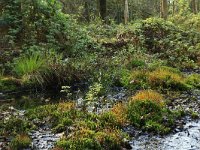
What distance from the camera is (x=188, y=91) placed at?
50.0 feet

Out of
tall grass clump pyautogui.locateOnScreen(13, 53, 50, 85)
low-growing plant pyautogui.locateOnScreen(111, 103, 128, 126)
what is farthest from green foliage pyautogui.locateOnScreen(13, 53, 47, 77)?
low-growing plant pyautogui.locateOnScreen(111, 103, 128, 126)

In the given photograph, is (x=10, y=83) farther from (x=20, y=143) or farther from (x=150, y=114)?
(x=150, y=114)

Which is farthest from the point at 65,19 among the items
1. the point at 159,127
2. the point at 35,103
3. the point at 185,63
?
the point at 159,127

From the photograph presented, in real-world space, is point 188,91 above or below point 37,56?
below

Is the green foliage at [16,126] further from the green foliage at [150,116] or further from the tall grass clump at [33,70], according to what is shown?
the tall grass clump at [33,70]

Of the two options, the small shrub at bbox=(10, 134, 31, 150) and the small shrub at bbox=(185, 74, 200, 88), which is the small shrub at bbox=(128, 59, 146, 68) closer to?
the small shrub at bbox=(185, 74, 200, 88)

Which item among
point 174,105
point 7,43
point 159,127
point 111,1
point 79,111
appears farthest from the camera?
point 111,1

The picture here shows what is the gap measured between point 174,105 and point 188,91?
2.39m

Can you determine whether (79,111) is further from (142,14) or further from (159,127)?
(142,14)

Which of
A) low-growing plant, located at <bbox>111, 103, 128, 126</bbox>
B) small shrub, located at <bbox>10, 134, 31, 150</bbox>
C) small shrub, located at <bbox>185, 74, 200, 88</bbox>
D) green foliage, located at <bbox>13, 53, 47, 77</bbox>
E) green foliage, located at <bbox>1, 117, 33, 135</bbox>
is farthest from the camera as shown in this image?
small shrub, located at <bbox>185, 74, 200, 88</bbox>

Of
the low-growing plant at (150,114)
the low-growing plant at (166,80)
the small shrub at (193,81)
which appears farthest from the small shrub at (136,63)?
the low-growing plant at (150,114)

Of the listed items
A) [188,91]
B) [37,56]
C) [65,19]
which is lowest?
[188,91]

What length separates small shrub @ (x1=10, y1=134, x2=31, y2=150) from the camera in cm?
957

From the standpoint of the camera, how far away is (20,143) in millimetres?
A: 9664
